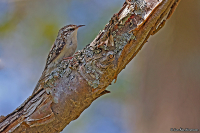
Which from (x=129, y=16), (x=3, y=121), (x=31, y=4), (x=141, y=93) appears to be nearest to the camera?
(x=129, y=16)

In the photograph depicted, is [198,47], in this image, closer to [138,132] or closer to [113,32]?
[113,32]

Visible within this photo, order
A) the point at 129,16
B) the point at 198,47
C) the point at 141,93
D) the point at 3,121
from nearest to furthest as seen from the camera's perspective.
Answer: the point at 129,16
the point at 3,121
the point at 198,47
the point at 141,93

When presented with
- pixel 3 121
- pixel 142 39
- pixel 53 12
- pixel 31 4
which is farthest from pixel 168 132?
pixel 31 4

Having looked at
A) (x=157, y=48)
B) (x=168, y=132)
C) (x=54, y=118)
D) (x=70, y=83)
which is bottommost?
(x=168, y=132)

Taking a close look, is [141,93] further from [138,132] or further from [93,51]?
[93,51]

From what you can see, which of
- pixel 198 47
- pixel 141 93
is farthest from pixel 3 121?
pixel 198 47

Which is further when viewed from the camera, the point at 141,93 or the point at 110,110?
the point at 110,110

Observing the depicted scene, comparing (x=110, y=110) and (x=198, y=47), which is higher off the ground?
(x=198, y=47)
